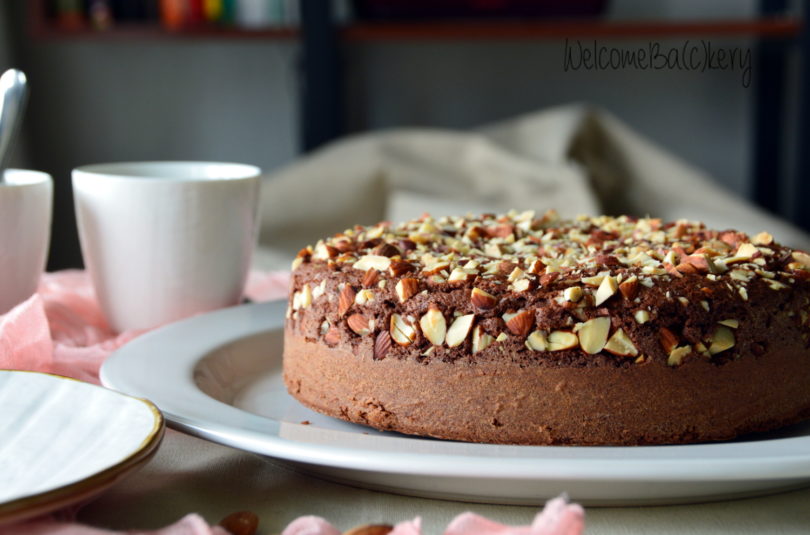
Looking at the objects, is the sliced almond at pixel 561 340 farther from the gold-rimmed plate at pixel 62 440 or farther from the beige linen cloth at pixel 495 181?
the beige linen cloth at pixel 495 181

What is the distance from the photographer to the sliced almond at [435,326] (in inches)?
26.6

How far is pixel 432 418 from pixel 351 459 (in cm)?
14

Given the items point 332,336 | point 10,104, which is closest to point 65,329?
point 10,104

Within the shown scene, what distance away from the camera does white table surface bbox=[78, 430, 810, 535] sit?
573 millimetres

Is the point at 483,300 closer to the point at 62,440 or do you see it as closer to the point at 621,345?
the point at 621,345

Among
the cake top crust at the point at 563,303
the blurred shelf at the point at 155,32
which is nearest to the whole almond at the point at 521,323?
the cake top crust at the point at 563,303

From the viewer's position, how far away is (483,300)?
0.67 metres

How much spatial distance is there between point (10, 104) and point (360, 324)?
→ 491 mm

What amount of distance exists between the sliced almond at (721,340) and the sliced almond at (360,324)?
26 cm

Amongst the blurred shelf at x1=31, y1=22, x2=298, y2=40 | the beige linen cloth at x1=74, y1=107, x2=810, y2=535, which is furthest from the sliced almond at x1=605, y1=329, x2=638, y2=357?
the blurred shelf at x1=31, y1=22, x2=298, y2=40

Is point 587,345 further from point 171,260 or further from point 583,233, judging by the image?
point 171,260

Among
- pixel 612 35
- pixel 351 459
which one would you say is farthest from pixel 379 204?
pixel 351 459

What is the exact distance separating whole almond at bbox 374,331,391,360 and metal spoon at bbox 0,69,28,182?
1.63ft

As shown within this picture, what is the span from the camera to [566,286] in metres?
0.67
